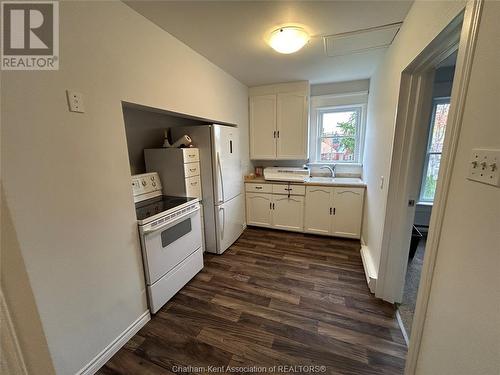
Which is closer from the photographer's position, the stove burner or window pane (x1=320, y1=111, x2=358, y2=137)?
the stove burner

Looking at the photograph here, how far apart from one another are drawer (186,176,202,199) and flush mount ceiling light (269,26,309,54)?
157 centimetres

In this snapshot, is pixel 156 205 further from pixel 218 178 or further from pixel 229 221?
pixel 229 221

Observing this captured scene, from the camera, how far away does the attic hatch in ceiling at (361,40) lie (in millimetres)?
1711

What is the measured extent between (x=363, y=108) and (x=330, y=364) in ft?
10.7

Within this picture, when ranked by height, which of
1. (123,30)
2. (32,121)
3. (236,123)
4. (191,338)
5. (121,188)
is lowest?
(191,338)

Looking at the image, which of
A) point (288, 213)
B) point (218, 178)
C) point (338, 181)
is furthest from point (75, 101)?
point (338, 181)

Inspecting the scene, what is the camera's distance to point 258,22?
1573mm

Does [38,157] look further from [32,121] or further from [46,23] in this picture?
[46,23]

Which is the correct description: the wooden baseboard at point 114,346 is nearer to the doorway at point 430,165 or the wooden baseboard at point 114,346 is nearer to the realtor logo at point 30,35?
the realtor logo at point 30,35

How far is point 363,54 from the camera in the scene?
218 centimetres

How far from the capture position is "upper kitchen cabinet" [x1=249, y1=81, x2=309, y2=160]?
10.3ft

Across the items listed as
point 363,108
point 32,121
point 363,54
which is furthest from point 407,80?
point 32,121

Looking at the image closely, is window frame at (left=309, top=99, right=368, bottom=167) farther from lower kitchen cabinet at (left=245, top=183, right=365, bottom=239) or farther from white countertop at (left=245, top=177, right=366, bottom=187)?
lower kitchen cabinet at (left=245, top=183, right=365, bottom=239)

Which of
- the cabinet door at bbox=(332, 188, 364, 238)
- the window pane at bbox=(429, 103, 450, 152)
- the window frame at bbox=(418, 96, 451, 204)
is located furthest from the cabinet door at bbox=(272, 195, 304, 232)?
the window pane at bbox=(429, 103, 450, 152)
